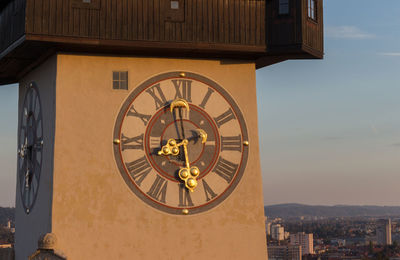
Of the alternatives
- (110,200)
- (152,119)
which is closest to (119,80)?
(152,119)

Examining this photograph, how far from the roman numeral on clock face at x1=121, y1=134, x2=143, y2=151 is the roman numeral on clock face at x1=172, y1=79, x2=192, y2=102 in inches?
50.1

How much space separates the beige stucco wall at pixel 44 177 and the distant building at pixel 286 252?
117m

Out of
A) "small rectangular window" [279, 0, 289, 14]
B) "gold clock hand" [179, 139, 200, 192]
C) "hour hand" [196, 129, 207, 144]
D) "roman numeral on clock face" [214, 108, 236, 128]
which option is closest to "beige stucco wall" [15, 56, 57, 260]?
"gold clock hand" [179, 139, 200, 192]

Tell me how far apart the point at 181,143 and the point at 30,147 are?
154 inches

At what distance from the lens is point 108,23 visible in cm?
1619

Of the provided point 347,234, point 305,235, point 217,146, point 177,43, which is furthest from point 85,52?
point 347,234

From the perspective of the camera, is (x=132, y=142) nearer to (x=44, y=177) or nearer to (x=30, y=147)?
(x=44, y=177)

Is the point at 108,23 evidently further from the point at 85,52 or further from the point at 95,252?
the point at 95,252

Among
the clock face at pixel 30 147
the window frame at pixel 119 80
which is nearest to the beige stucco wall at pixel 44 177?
the clock face at pixel 30 147

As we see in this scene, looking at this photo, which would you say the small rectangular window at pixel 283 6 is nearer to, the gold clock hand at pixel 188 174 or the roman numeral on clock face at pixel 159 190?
the gold clock hand at pixel 188 174

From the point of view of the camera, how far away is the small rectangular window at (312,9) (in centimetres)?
1723

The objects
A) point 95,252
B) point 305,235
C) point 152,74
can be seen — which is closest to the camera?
point 95,252

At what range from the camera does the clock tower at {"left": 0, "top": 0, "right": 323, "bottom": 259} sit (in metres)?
16.0

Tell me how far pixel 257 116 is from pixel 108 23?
3.93 meters
